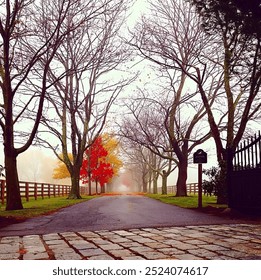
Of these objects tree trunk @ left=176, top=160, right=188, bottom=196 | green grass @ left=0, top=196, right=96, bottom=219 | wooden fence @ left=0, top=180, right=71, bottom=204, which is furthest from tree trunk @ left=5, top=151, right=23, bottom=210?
tree trunk @ left=176, top=160, right=188, bottom=196

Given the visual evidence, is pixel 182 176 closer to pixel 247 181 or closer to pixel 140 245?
pixel 247 181

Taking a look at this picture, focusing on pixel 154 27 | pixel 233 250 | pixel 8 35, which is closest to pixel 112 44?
pixel 154 27

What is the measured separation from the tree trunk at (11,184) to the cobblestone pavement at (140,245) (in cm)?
589

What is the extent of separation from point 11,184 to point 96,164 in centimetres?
1896

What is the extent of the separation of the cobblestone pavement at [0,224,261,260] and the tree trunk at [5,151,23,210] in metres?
5.89

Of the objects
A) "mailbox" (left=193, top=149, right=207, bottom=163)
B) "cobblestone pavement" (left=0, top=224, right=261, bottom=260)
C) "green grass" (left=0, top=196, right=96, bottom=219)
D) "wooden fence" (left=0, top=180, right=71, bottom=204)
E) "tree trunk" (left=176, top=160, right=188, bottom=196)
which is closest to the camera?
"cobblestone pavement" (left=0, top=224, right=261, bottom=260)

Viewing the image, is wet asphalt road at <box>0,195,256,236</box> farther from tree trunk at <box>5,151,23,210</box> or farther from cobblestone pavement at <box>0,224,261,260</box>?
tree trunk at <box>5,151,23,210</box>

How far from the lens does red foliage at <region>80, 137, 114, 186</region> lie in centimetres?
2886

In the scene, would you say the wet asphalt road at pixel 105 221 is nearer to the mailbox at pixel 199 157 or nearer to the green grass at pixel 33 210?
the green grass at pixel 33 210

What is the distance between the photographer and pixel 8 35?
9.81 meters

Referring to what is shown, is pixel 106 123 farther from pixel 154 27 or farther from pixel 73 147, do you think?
pixel 154 27

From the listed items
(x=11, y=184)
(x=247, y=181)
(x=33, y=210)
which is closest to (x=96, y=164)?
(x=11, y=184)

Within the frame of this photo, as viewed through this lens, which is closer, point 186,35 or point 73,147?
point 186,35
